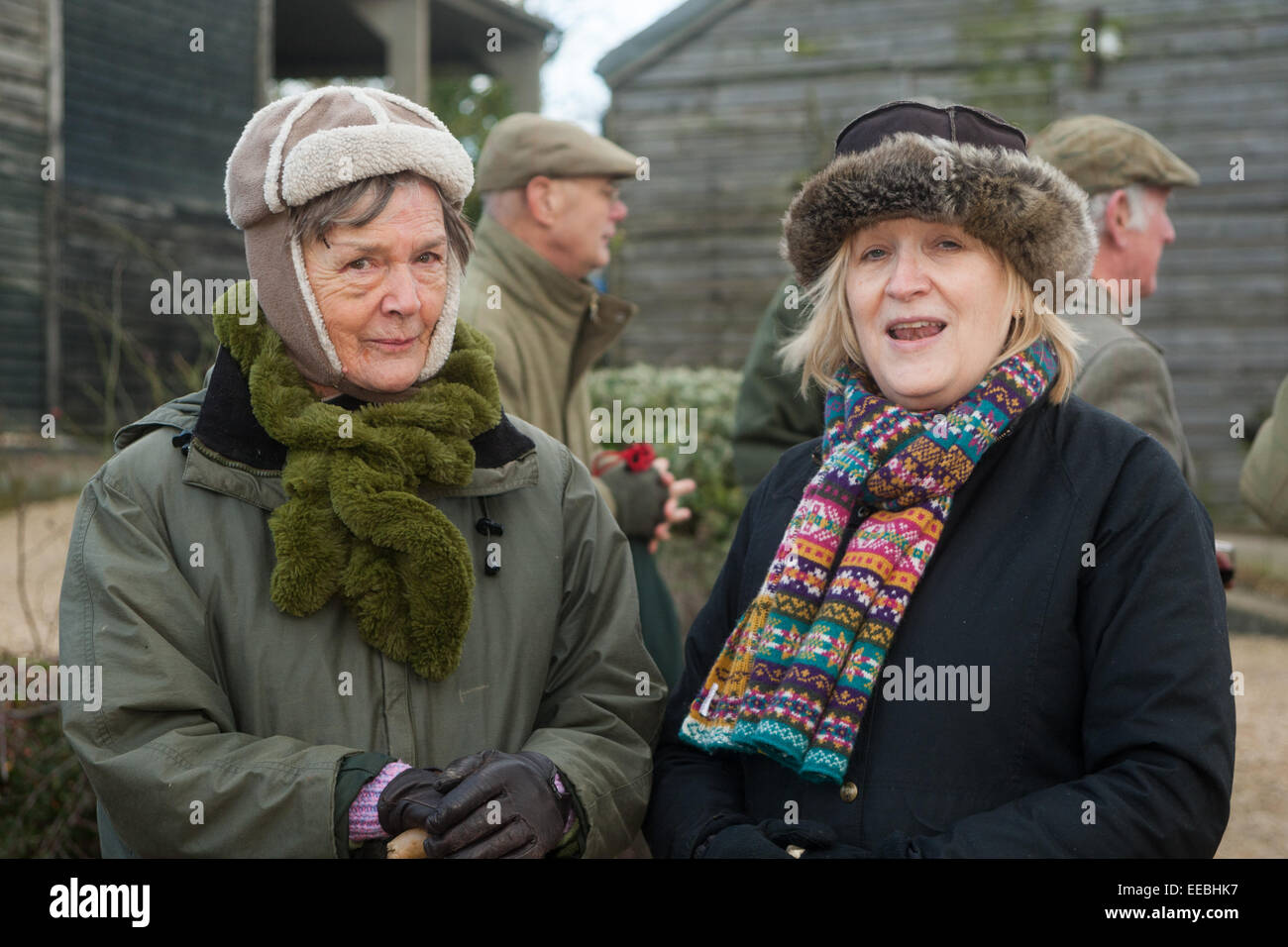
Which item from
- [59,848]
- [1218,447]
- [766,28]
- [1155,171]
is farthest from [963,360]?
[766,28]

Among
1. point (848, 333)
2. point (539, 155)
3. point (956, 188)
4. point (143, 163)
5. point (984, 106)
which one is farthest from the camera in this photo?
point (984, 106)

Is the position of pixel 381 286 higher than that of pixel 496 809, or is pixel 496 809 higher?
pixel 381 286

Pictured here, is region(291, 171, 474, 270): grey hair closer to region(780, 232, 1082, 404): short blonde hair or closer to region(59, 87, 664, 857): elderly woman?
region(59, 87, 664, 857): elderly woman

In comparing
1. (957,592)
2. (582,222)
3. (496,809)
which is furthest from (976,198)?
(582,222)

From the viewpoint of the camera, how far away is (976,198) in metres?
2.16

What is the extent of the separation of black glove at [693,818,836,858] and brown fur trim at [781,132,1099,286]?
1.02m

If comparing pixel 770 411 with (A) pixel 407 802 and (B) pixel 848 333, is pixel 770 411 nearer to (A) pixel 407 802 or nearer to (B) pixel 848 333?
(B) pixel 848 333

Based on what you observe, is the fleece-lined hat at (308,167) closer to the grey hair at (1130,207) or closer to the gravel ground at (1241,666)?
the grey hair at (1130,207)

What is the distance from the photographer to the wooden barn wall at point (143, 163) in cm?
1127

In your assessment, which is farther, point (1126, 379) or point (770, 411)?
point (770, 411)

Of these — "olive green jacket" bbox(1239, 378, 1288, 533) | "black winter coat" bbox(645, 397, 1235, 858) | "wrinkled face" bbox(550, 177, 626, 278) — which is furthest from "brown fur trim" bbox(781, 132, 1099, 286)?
"wrinkled face" bbox(550, 177, 626, 278)

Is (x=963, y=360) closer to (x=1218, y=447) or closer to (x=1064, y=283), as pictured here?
(x=1064, y=283)

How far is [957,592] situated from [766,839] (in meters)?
0.51

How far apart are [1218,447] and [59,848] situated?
440 inches
